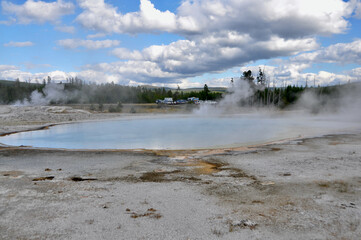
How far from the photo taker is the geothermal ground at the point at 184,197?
468 cm

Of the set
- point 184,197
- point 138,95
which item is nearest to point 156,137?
point 184,197

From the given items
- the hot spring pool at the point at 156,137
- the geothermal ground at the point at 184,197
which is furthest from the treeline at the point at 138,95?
the geothermal ground at the point at 184,197

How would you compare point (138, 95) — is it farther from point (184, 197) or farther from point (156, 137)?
point (184, 197)

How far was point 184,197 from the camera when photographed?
20.3ft

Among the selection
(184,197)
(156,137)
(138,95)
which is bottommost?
(156,137)

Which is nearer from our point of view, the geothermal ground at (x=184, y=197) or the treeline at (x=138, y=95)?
the geothermal ground at (x=184, y=197)

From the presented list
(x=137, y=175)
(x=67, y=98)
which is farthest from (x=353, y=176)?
(x=67, y=98)

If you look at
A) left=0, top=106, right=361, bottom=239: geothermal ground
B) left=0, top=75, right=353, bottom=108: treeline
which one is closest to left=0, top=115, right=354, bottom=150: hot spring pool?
left=0, top=106, right=361, bottom=239: geothermal ground

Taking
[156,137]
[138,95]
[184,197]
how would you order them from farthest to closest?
[138,95] → [156,137] → [184,197]

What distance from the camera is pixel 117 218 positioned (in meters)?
5.14

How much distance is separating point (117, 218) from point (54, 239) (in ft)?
3.71

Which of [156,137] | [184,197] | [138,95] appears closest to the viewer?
[184,197]

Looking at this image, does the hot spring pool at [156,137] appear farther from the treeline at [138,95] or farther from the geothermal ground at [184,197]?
the treeline at [138,95]

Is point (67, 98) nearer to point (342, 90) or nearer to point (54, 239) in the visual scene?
point (342, 90)
